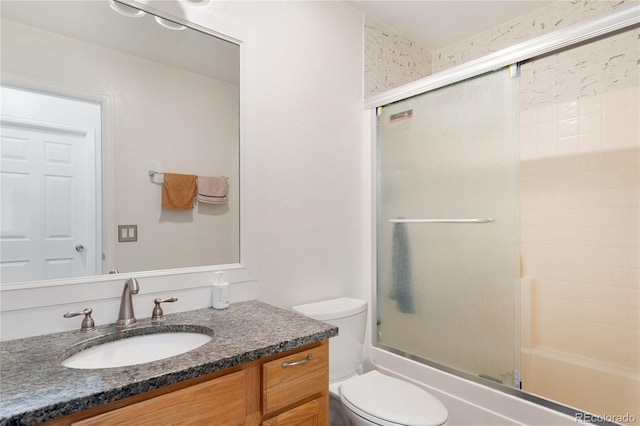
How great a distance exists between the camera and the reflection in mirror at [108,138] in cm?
113

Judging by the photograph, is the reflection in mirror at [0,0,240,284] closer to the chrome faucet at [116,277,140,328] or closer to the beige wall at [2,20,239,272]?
the beige wall at [2,20,239,272]

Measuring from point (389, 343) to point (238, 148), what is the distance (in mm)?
1462

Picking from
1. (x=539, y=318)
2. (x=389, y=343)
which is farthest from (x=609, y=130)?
(x=389, y=343)

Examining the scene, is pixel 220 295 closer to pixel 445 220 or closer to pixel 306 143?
pixel 306 143

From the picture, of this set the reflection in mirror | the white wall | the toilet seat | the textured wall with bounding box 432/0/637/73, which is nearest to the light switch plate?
the reflection in mirror

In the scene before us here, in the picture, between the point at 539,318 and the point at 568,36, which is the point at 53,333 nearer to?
the point at 568,36

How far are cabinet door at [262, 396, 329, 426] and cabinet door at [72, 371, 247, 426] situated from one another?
0.44ft

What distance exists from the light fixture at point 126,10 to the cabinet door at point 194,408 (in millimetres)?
1356

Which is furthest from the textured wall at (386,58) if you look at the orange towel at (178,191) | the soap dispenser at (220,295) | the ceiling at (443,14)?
the soap dispenser at (220,295)

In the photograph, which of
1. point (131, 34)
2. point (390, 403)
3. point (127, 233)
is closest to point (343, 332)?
point (390, 403)

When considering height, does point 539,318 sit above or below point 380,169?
below

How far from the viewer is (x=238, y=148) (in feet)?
5.35

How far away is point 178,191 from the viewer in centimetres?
147

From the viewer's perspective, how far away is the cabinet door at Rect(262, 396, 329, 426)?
1060 mm
